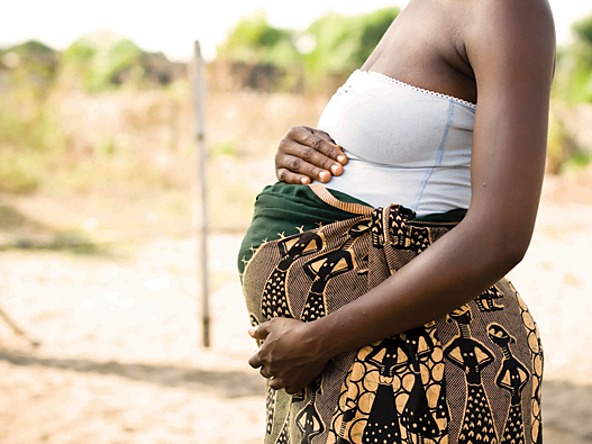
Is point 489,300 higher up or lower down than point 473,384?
higher up

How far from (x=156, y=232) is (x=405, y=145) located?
22.3 ft

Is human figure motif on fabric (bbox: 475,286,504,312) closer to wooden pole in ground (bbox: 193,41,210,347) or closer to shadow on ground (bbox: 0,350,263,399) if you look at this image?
shadow on ground (bbox: 0,350,263,399)

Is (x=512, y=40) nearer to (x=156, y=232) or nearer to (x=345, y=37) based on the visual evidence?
(x=156, y=232)

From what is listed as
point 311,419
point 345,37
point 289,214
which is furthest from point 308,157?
point 345,37

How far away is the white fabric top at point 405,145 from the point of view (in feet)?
4.12

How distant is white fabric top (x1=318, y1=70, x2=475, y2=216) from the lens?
1.26 m

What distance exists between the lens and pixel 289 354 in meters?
1.28

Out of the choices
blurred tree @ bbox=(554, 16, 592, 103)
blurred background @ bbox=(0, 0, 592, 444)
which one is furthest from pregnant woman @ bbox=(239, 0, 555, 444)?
blurred tree @ bbox=(554, 16, 592, 103)

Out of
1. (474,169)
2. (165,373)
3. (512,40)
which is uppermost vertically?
(512,40)

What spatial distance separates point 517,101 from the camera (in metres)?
1.13

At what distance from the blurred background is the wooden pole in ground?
4 centimetres

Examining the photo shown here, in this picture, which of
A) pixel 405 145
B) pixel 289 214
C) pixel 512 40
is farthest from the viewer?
pixel 289 214

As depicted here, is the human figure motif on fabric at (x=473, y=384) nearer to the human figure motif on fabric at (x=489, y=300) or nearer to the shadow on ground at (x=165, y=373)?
the human figure motif on fabric at (x=489, y=300)

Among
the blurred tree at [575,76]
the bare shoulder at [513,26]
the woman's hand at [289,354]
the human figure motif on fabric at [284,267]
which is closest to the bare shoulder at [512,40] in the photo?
the bare shoulder at [513,26]
